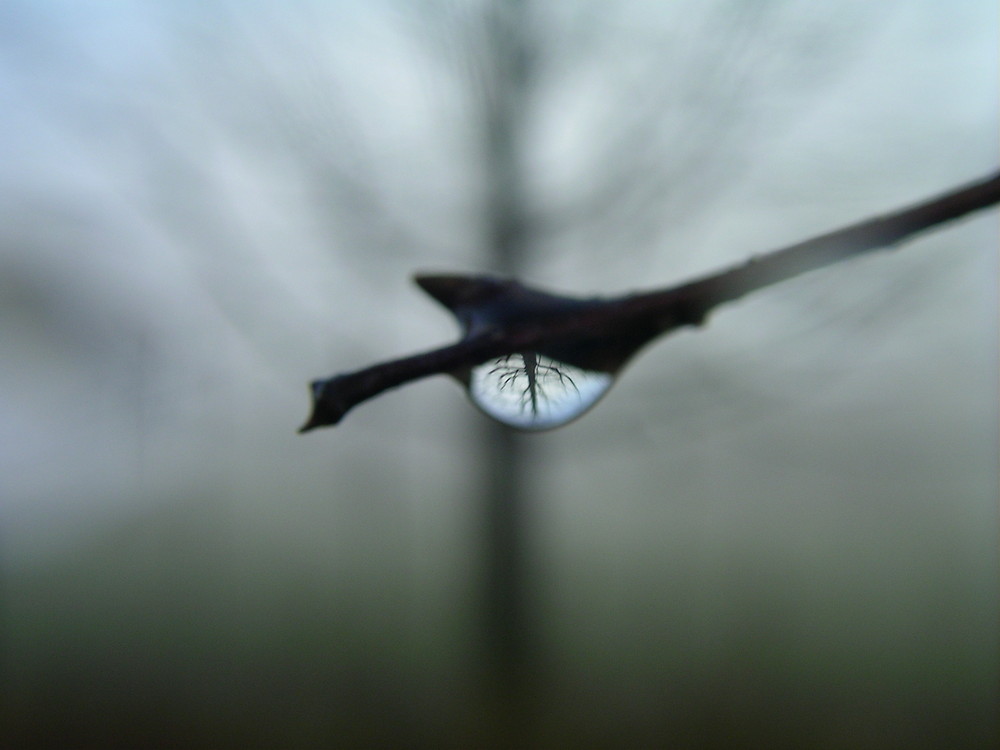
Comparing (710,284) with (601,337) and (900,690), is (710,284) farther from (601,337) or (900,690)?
(900,690)

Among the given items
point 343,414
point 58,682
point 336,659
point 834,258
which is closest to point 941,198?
point 834,258

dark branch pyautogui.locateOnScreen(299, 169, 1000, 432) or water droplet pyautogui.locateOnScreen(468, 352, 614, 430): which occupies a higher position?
water droplet pyautogui.locateOnScreen(468, 352, 614, 430)

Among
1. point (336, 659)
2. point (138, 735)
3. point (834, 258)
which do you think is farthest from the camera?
point (336, 659)

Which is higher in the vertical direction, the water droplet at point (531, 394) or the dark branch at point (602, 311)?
the water droplet at point (531, 394)
